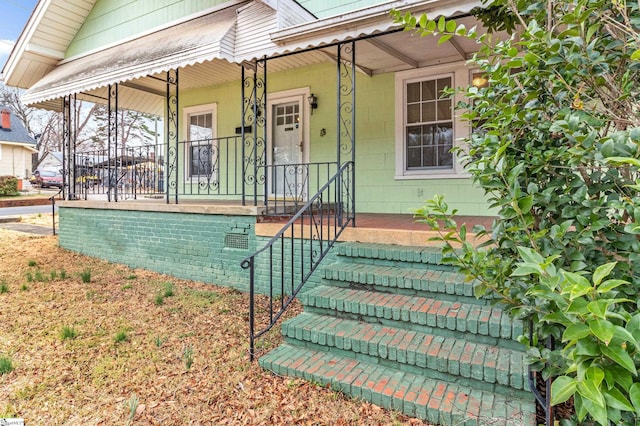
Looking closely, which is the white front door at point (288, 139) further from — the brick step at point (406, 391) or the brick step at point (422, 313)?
the brick step at point (406, 391)

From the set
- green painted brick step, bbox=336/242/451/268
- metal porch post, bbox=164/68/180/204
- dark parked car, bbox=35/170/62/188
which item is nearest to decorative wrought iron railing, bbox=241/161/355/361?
green painted brick step, bbox=336/242/451/268

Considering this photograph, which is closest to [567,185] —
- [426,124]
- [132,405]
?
[132,405]

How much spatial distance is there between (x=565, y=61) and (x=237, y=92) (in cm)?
723

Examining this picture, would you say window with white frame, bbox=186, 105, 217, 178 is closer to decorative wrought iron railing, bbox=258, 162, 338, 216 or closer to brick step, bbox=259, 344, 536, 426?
decorative wrought iron railing, bbox=258, 162, 338, 216

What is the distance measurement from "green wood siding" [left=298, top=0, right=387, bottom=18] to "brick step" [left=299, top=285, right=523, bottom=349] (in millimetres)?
4757

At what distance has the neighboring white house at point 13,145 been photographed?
83.8ft

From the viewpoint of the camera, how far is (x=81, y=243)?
711 centimetres

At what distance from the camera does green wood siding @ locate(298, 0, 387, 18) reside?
5852 mm

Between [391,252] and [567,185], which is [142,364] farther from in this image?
[567,185]

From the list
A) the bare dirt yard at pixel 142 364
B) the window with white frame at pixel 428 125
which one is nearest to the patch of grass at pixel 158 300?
the bare dirt yard at pixel 142 364

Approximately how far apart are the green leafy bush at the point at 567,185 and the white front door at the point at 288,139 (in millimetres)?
5350

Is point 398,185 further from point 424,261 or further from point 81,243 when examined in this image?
point 81,243

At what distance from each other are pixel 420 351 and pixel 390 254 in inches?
49.4

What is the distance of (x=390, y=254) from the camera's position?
363 cm
